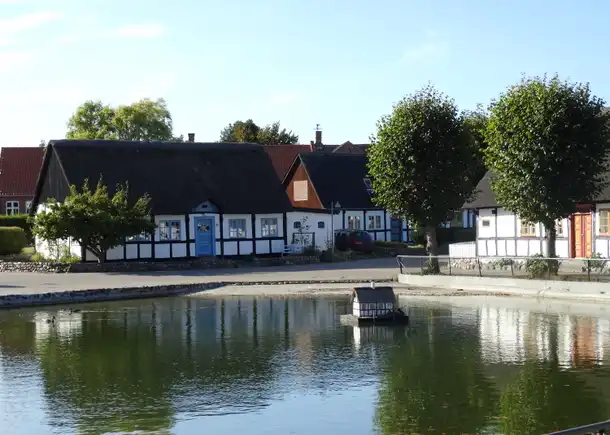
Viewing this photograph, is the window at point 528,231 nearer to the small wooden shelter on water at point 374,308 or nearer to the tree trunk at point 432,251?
the tree trunk at point 432,251

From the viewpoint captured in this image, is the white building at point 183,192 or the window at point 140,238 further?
the white building at point 183,192

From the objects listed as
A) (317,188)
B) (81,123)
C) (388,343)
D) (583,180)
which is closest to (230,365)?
(388,343)

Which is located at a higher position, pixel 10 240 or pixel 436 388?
pixel 10 240

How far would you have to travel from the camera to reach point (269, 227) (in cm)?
5306

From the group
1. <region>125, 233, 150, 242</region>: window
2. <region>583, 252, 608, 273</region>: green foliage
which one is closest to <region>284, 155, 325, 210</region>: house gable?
<region>125, 233, 150, 242</region>: window

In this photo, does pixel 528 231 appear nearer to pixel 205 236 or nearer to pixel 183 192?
pixel 205 236

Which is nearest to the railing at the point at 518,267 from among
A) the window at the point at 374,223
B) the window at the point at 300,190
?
the window at the point at 374,223

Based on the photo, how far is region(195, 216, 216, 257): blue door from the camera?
50844 millimetres

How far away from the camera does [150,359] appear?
22.7 m

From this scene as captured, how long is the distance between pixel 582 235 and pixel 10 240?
99.7ft

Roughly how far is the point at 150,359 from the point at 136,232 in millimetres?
24079

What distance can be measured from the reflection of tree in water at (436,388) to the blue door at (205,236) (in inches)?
1052

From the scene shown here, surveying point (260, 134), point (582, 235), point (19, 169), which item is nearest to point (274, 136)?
point (260, 134)

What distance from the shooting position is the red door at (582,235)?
38781mm
